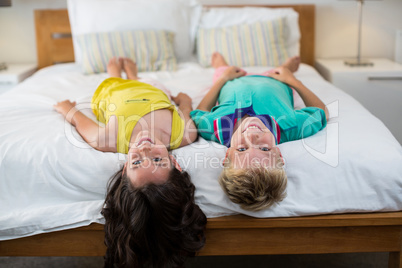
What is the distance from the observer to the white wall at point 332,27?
3.36 metres

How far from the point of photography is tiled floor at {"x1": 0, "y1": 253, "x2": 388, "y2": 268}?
191cm

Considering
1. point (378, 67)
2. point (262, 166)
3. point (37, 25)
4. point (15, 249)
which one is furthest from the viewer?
point (37, 25)

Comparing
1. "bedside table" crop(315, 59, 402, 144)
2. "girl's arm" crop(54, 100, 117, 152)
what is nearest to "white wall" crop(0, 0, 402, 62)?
"bedside table" crop(315, 59, 402, 144)

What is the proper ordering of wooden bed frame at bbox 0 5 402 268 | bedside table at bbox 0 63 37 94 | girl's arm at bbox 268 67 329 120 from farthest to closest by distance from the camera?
bedside table at bbox 0 63 37 94, girl's arm at bbox 268 67 329 120, wooden bed frame at bbox 0 5 402 268

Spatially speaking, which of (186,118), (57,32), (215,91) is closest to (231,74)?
(215,91)

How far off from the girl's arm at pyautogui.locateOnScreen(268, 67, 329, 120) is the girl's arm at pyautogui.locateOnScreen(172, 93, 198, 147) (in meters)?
0.44

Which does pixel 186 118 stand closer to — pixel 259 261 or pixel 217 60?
pixel 259 261

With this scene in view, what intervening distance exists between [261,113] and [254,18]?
150 centimetres

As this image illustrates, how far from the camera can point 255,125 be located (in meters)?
1.60

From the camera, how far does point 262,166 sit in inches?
54.8

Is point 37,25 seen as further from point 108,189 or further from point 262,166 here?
point 262,166

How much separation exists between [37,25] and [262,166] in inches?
99.3

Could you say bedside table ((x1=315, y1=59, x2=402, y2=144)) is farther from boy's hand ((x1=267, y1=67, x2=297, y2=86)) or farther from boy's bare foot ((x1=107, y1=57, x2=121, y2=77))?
boy's bare foot ((x1=107, y1=57, x2=121, y2=77))

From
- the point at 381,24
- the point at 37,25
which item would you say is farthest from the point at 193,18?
the point at 381,24
